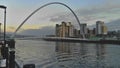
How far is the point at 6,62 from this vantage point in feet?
44.3

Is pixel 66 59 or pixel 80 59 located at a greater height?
pixel 66 59

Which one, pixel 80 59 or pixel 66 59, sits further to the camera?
pixel 80 59

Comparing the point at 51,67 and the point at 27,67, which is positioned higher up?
the point at 27,67

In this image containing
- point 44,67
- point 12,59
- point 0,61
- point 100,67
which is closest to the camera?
point 12,59

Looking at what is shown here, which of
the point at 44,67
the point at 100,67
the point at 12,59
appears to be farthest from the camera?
the point at 100,67

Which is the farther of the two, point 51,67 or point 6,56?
point 51,67

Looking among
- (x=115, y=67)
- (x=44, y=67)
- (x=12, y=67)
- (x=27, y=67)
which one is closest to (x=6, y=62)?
(x=12, y=67)

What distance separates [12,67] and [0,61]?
1.25m

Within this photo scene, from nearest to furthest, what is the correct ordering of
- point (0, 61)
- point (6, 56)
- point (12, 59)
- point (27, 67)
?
point (27, 67)
point (12, 59)
point (0, 61)
point (6, 56)

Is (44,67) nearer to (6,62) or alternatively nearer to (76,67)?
(76,67)

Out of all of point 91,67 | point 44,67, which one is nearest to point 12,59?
point 44,67

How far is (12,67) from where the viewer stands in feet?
38.8

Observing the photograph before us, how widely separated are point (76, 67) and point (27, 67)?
92.7 ft

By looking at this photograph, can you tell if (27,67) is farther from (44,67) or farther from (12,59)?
(44,67)
